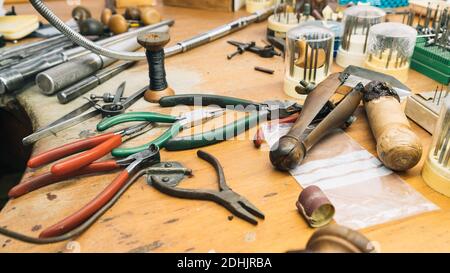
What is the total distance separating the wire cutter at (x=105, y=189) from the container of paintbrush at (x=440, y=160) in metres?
0.40

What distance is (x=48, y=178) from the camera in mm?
562

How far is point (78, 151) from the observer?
602 millimetres

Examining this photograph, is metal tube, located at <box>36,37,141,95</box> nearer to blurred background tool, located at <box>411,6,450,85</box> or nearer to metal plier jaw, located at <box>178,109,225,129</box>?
metal plier jaw, located at <box>178,109,225,129</box>

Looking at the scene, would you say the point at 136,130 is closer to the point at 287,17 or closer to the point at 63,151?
the point at 63,151

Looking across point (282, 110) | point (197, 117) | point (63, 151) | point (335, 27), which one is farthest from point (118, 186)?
point (335, 27)

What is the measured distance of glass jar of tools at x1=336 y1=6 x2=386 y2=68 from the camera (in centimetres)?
95

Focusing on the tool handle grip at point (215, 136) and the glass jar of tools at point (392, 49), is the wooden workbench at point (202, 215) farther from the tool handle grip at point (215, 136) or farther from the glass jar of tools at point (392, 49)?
the glass jar of tools at point (392, 49)

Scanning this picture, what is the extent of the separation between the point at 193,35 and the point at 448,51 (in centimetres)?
68

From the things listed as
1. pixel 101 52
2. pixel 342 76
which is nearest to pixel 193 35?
pixel 101 52

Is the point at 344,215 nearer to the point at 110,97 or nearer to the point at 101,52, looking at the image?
the point at 110,97

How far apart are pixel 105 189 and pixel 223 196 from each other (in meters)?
0.16
